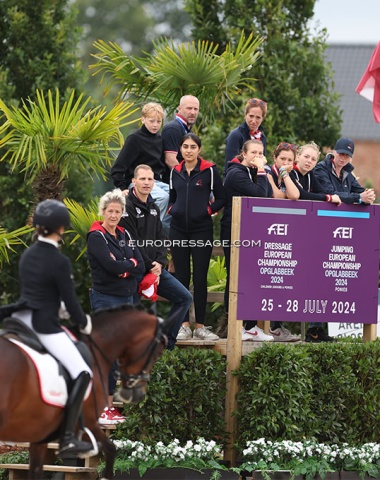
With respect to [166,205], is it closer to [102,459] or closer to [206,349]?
[206,349]

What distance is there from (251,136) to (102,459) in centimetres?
378

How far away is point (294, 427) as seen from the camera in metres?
10.5

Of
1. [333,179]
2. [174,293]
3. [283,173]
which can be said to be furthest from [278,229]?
[174,293]

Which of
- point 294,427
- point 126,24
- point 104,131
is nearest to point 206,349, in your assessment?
point 294,427

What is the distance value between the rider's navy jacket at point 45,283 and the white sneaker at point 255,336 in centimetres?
340

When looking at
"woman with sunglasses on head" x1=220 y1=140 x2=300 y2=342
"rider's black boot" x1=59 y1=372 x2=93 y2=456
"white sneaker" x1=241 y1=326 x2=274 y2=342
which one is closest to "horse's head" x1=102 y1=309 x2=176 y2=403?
"rider's black boot" x1=59 y1=372 x2=93 y2=456

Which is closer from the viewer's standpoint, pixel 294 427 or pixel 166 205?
pixel 294 427

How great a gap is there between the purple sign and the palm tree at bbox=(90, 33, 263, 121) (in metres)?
2.79

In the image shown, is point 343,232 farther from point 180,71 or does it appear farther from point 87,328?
point 87,328

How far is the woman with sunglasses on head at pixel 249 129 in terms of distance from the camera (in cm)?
1134

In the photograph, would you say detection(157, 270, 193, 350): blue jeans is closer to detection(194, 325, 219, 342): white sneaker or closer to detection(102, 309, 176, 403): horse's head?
detection(194, 325, 219, 342): white sneaker

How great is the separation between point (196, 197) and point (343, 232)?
1.62m

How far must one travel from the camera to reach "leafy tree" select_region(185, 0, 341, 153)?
17.2 meters

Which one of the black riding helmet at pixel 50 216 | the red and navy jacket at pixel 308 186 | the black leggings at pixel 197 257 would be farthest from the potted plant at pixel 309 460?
the black riding helmet at pixel 50 216
